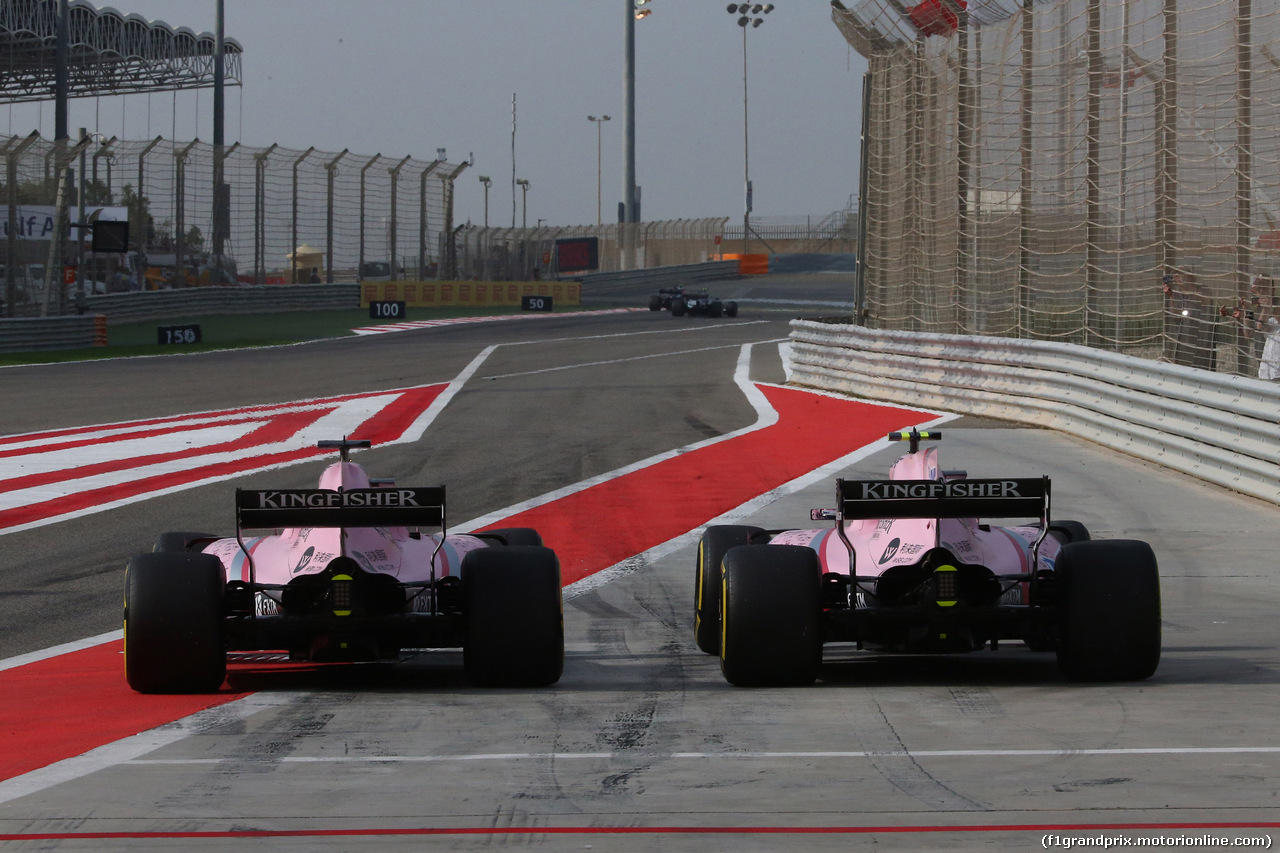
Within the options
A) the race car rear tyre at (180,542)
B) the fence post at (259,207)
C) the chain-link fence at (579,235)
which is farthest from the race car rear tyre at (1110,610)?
the chain-link fence at (579,235)

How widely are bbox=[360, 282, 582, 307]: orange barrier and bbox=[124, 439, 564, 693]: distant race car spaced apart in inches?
1548

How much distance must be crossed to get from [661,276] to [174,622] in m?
57.1

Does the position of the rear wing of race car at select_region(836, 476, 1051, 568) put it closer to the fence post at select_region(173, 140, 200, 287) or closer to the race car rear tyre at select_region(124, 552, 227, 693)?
the race car rear tyre at select_region(124, 552, 227, 693)

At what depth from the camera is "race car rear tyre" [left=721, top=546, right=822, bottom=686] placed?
657cm

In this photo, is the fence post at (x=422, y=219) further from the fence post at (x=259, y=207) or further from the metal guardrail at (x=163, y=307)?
the fence post at (x=259, y=207)

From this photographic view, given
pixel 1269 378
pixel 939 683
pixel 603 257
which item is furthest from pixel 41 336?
pixel 603 257

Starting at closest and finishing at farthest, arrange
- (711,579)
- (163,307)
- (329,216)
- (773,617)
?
1. (773,617)
2. (711,579)
3. (163,307)
4. (329,216)

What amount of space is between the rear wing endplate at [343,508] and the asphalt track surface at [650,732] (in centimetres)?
72

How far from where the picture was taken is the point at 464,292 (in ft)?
164

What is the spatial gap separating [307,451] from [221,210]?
80.5ft

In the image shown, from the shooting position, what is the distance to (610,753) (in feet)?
17.7

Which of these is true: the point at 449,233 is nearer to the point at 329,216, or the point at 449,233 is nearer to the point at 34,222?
the point at 329,216

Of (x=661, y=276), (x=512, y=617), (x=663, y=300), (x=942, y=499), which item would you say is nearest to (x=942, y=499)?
(x=942, y=499)

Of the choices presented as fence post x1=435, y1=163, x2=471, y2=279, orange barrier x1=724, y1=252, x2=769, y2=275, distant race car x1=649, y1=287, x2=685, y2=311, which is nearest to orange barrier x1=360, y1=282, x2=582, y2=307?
fence post x1=435, y1=163, x2=471, y2=279
